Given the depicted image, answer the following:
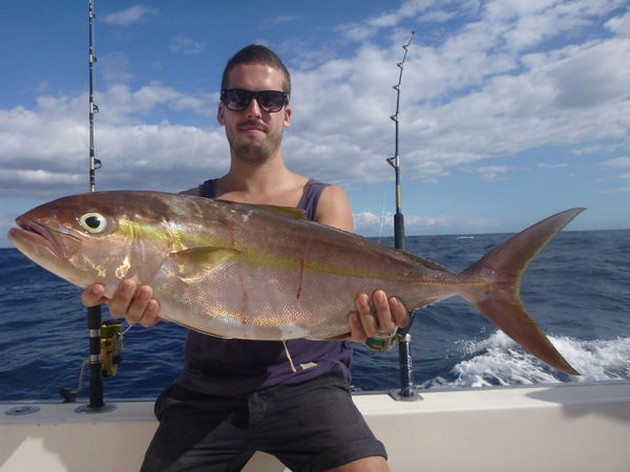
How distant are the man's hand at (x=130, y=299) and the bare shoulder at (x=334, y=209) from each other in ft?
4.24

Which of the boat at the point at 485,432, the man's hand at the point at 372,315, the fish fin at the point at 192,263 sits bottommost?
the boat at the point at 485,432

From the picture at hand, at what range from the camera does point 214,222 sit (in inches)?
91.9

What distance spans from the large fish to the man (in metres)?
0.18

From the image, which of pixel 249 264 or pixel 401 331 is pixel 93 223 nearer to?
pixel 249 264

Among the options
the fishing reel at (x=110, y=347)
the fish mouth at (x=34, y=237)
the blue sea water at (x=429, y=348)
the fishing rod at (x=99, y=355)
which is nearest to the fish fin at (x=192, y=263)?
the fish mouth at (x=34, y=237)

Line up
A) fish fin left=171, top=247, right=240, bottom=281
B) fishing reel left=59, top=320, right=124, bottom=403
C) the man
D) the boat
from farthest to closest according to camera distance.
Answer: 1. fishing reel left=59, top=320, right=124, bottom=403
2. the boat
3. the man
4. fish fin left=171, top=247, right=240, bottom=281

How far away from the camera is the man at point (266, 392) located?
8.57 feet

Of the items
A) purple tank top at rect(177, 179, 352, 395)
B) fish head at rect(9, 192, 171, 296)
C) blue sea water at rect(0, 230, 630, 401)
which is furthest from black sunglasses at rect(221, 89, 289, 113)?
blue sea water at rect(0, 230, 630, 401)

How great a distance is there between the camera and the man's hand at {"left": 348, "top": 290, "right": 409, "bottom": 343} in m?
2.45

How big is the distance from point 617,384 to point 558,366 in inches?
82.0

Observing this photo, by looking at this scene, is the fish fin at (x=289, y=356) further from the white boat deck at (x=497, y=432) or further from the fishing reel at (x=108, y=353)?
the fishing reel at (x=108, y=353)

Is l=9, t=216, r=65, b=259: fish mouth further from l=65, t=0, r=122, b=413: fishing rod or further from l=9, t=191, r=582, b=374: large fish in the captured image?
l=65, t=0, r=122, b=413: fishing rod

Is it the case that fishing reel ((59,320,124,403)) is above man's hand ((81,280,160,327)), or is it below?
below

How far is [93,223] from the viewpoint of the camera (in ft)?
7.16
